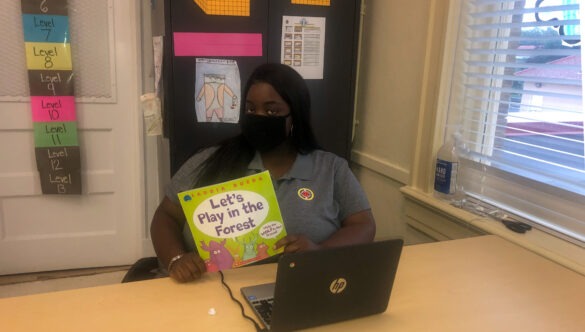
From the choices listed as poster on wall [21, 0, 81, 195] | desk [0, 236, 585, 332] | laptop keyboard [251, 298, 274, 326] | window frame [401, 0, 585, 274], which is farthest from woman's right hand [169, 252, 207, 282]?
poster on wall [21, 0, 81, 195]

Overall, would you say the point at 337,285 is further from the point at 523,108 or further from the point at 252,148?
the point at 523,108

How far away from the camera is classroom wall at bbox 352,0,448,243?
199cm

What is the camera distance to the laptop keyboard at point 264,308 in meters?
1.02

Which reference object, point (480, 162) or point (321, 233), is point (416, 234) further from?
point (321, 233)

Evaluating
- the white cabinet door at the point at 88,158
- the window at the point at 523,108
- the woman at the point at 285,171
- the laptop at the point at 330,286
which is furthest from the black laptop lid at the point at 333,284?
the white cabinet door at the point at 88,158

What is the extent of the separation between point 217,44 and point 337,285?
1.41 meters

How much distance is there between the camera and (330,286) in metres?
0.98

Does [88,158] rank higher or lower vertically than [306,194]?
lower

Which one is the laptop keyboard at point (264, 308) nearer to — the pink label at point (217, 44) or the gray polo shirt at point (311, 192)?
the gray polo shirt at point (311, 192)

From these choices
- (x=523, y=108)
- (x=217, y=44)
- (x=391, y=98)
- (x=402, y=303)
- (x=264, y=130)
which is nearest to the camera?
(x=402, y=303)

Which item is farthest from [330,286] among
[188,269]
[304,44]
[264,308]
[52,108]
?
[52,108]

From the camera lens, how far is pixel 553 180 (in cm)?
155

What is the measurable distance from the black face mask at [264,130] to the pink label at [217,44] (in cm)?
66

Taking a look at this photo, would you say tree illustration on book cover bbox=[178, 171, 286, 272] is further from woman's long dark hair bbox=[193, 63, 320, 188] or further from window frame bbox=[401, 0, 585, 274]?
window frame bbox=[401, 0, 585, 274]
